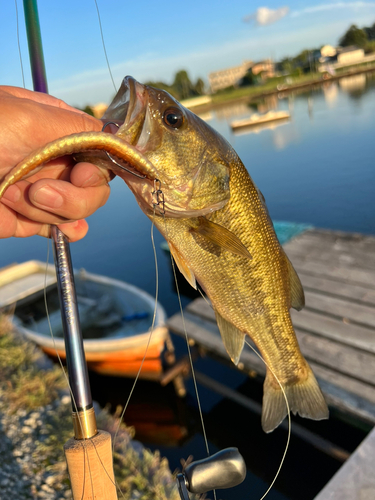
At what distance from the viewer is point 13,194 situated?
1.50 metres

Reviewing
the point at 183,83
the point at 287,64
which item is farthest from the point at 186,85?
the point at 287,64

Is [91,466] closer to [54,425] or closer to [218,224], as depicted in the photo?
[218,224]

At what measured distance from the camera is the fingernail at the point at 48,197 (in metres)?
1.37

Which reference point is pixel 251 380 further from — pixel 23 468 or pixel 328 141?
pixel 328 141

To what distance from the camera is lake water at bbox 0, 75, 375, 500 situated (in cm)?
447

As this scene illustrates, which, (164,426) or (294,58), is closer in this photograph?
(164,426)

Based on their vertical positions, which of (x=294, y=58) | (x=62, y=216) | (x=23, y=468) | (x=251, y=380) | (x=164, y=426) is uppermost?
(x=294, y=58)

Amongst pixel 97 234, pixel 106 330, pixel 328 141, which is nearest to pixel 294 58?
pixel 328 141

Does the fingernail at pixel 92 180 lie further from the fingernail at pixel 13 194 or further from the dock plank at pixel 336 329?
the dock plank at pixel 336 329

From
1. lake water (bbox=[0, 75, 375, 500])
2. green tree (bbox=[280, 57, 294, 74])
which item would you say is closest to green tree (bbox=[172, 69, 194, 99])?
green tree (bbox=[280, 57, 294, 74])

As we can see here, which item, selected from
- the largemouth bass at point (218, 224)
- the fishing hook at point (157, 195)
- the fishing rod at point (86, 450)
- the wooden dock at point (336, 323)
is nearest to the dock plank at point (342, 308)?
the wooden dock at point (336, 323)

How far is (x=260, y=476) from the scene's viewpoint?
438 cm

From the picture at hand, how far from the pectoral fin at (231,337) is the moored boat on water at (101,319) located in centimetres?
364

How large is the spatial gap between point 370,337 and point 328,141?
18786mm
